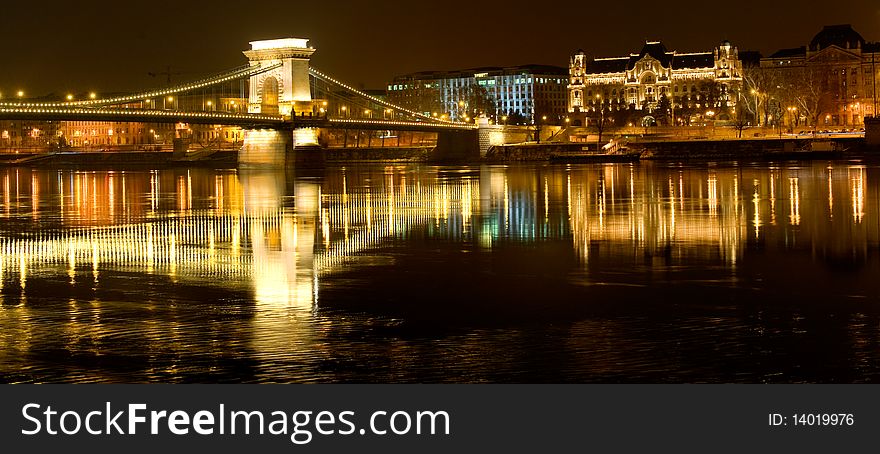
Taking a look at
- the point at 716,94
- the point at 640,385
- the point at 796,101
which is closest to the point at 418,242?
the point at 640,385

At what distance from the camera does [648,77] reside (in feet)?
522

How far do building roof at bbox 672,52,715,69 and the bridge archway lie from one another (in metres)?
81.3

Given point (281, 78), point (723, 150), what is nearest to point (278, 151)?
point (281, 78)

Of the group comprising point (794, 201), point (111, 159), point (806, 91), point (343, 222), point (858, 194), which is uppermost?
point (806, 91)

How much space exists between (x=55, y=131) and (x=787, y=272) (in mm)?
134909

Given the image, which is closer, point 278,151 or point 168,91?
point 168,91

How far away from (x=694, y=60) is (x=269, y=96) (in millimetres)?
82716

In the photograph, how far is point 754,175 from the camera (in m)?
47.3

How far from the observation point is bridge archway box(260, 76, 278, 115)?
89188mm

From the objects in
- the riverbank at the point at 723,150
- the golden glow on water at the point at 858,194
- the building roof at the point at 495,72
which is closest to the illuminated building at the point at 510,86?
the building roof at the point at 495,72

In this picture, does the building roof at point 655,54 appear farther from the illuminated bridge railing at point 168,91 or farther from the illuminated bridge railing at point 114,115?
the illuminated bridge railing at point 114,115

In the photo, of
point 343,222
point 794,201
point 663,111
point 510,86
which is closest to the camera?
point 343,222

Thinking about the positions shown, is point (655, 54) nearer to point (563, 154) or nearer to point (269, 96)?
point (563, 154)

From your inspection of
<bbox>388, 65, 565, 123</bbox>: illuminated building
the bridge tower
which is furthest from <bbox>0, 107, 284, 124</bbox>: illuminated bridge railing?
<bbox>388, 65, 565, 123</bbox>: illuminated building
